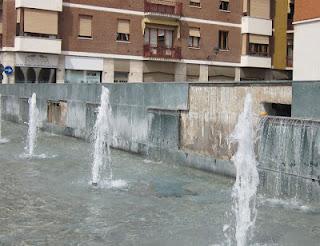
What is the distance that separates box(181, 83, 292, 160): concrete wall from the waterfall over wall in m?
0.53

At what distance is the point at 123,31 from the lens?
37.8 m

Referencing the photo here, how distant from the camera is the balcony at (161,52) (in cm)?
3834

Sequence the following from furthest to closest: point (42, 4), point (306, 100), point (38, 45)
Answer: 1. point (38, 45)
2. point (42, 4)
3. point (306, 100)

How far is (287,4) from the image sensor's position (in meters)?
44.2

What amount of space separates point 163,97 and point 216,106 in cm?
225

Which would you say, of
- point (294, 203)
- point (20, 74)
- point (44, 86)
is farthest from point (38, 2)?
point (294, 203)

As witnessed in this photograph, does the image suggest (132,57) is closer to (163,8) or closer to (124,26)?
(124,26)

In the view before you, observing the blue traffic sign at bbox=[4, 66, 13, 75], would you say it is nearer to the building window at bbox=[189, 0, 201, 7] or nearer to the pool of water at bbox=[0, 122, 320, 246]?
the building window at bbox=[189, 0, 201, 7]

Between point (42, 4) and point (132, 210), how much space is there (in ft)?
91.4

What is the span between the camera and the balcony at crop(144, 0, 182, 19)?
38.2m

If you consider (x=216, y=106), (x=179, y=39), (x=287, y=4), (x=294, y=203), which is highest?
(x=287, y=4)

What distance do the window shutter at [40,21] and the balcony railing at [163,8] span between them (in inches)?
270

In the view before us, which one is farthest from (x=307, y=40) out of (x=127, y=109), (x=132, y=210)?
(x=132, y=210)

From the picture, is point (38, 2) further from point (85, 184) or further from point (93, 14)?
point (85, 184)
